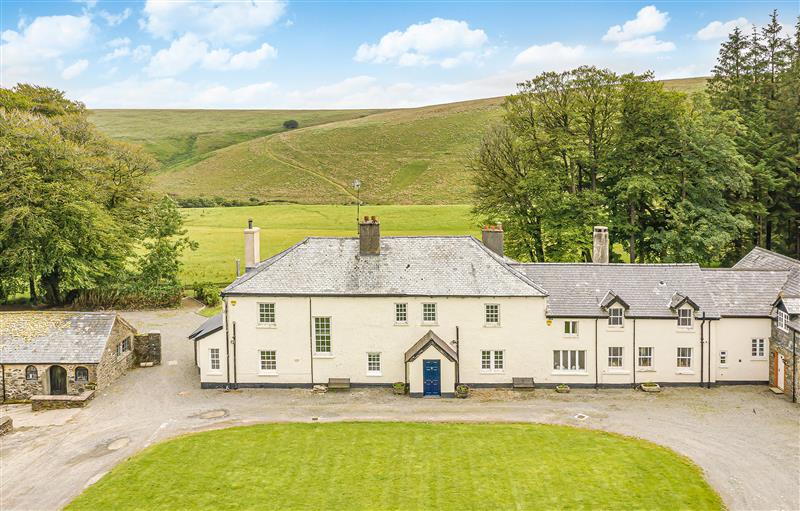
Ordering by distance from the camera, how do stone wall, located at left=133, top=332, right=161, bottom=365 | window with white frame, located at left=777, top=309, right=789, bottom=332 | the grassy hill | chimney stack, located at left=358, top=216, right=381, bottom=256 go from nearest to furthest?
window with white frame, located at left=777, top=309, right=789, bottom=332 < chimney stack, located at left=358, top=216, right=381, bottom=256 < stone wall, located at left=133, top=332, right=161, bottom=365 < the grassy hill

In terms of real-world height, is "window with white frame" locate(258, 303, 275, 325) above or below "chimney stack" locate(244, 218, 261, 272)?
below

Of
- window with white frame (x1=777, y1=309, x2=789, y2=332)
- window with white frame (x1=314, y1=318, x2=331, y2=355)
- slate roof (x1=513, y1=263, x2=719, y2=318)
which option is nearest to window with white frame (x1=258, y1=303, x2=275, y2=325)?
window with white frame (x1=314, y1=318, x2=331, y2=355)

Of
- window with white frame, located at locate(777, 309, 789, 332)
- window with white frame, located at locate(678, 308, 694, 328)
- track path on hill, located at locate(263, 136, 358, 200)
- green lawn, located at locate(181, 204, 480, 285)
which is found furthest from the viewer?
track path on hill, located at locate(263, 136, 358, 200)

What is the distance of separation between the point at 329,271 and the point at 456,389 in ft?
33.3

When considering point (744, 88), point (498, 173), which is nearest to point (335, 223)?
point (498, 173)

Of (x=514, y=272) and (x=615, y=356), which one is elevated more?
(x=514, y=272)

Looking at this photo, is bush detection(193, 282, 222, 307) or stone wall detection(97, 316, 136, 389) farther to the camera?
bush detection(193, 282, 222, 307)

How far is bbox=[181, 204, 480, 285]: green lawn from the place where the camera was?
7031 centimetres

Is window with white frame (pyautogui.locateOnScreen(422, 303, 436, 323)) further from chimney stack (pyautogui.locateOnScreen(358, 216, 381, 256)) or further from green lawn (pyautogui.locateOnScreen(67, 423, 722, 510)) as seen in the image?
green lawn (pyautogui.locateOnScreen(67, 423, 722, 510))

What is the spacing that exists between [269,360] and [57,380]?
11882 mm

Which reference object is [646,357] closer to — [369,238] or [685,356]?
[685,356]

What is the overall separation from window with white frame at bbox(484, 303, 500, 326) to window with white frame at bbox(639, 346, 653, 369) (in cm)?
847

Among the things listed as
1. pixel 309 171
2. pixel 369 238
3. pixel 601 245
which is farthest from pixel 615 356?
pixel 309 171

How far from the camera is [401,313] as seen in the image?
1423 inches
